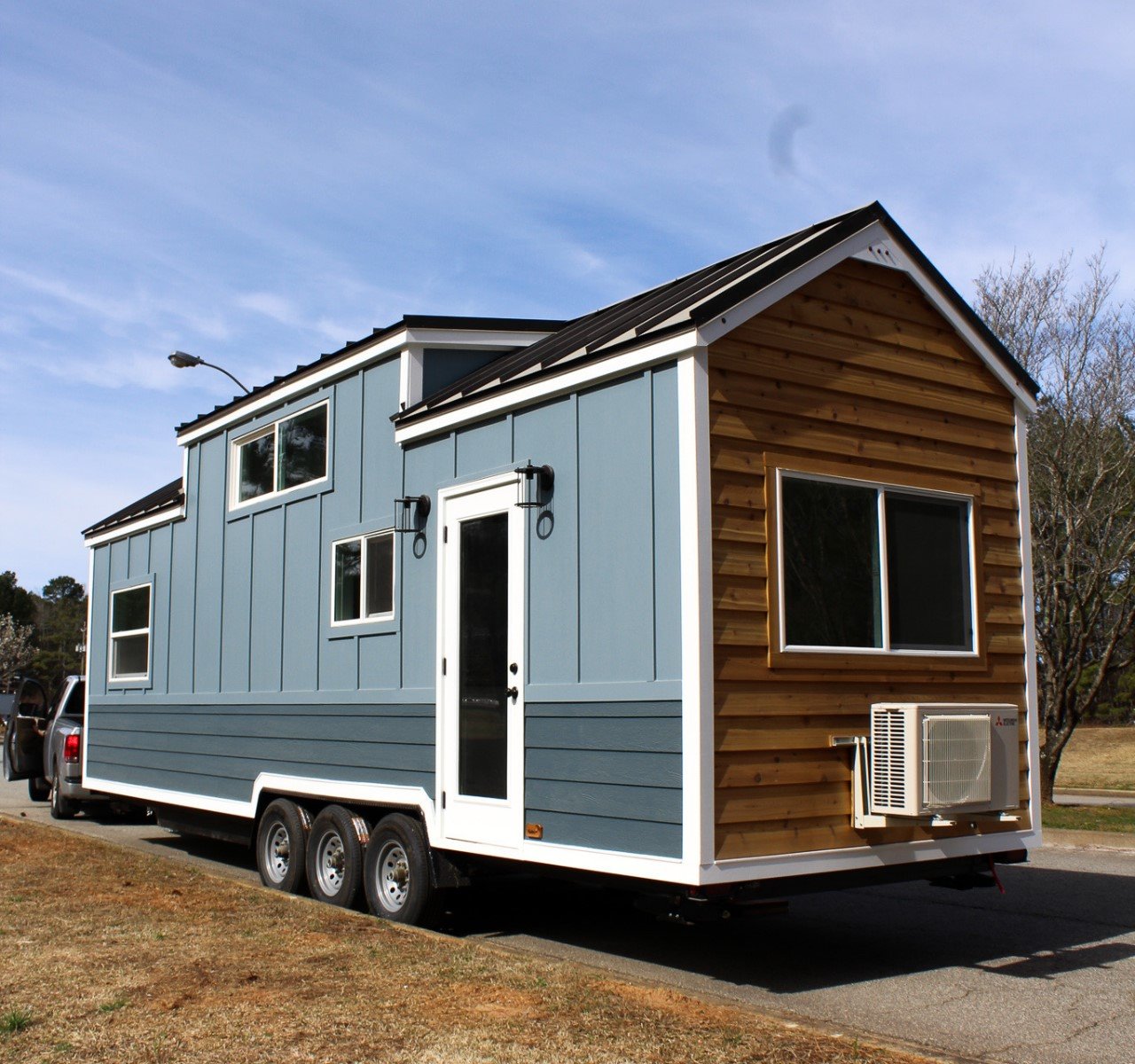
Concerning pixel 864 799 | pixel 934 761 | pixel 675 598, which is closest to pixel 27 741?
pixel 675 598

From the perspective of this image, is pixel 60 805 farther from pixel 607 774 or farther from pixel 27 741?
pixel 607 774

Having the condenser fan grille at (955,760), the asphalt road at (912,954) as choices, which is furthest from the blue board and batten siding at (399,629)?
the condenser fan grille at (955,760)

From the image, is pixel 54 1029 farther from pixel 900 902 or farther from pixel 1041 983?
pixel 900 902

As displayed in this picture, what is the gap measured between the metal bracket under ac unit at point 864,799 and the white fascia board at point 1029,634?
113 cm

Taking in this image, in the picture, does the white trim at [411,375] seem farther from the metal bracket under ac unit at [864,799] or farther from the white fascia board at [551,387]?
the metal bracket under ac unit at [864,799]

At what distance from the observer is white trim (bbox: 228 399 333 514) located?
1030 cm

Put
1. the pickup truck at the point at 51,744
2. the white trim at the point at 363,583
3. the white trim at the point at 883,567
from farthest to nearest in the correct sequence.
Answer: the pickup truck at the point at 51,744 < the white trim at the point at 363,583 < the white trim at the point at 883,567

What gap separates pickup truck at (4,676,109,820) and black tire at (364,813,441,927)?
21.8 feet

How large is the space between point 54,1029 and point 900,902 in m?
6.39

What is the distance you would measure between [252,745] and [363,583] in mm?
2082

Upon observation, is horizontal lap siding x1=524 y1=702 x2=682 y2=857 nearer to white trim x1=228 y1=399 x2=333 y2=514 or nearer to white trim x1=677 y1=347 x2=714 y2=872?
white trim x1=677 y1=347 x2=714 y2=872

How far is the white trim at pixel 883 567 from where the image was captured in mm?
7023

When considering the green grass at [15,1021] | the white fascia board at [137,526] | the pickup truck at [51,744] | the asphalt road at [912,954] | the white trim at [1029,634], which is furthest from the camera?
the pickup truck at [51,744]

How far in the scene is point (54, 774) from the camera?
16016 mm
